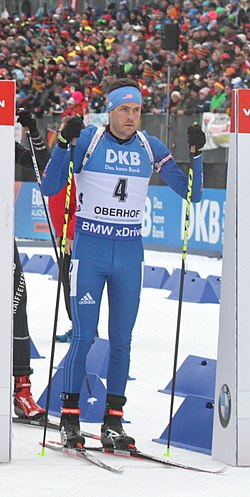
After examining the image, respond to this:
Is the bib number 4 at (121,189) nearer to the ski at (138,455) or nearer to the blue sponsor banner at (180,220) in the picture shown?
the ski at (138,455)

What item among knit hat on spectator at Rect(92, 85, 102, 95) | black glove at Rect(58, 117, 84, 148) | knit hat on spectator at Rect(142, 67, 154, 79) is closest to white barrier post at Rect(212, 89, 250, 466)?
black glove at Rect(58, 117, 84, 148)

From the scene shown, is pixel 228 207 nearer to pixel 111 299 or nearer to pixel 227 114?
pixel 111 299

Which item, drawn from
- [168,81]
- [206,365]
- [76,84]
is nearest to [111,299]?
[206,365]

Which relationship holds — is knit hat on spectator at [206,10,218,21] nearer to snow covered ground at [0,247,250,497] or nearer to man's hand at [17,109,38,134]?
snow covered ground at [0,247,250,497]

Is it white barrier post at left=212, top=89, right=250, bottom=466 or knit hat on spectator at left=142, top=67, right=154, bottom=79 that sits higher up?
knit hat on spectator at left=142, top=67, right=154, bottom=79

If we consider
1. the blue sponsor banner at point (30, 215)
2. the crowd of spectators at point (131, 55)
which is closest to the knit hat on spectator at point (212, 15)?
the crowd of spectators at point (131, 55)

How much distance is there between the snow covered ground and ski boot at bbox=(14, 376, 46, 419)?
147 millimetres

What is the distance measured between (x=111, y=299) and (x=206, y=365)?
6.26ft

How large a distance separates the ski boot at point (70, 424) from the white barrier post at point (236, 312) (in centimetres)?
71

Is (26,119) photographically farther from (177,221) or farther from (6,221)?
(177,221)

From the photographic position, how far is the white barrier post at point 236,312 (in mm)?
5770

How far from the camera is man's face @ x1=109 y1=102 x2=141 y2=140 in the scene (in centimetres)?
616

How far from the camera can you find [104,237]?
6.14 metres

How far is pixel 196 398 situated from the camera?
21.3 ft
